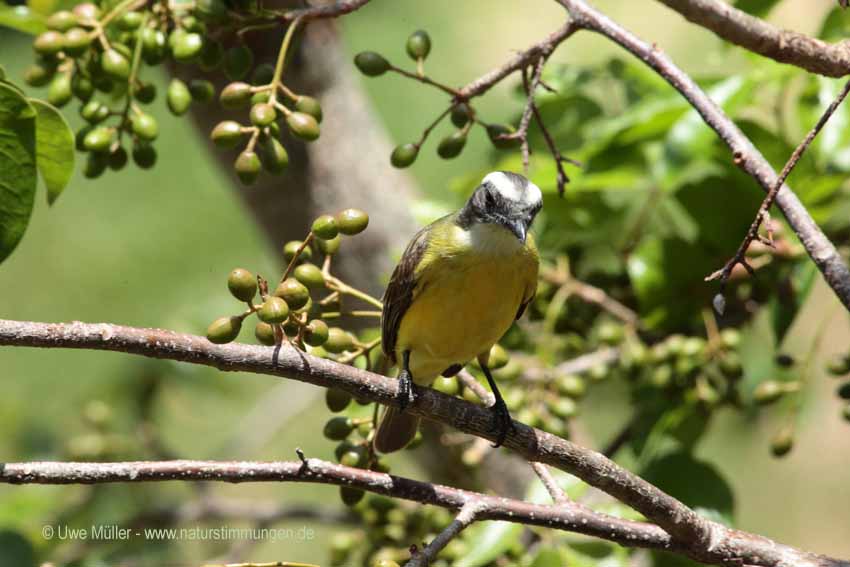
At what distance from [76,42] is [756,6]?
78.5 inches

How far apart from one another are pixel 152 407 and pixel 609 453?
7.44 ft

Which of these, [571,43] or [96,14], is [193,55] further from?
[571,43]

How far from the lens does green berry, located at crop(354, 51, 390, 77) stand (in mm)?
2895

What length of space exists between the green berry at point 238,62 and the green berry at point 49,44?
0.42 meters

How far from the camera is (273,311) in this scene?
2.11 m

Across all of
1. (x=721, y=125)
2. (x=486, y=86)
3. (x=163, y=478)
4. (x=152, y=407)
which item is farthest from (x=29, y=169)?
(x=152, y=407)

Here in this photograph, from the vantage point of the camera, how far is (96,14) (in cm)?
308

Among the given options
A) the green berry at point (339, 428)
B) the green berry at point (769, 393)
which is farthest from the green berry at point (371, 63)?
the green berry at point (769, 393)

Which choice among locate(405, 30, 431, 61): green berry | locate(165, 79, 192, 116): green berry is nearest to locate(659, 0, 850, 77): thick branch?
locate(405, 30, 431, 61): green berry

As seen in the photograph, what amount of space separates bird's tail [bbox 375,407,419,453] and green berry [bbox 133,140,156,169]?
95 centimetres

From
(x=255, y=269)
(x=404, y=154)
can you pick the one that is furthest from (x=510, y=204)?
(x=255, y=269)

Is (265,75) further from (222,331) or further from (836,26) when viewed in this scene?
(836,26)

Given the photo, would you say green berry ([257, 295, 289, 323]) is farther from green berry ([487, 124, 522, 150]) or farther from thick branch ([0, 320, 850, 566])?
green berry ([487, 124, 522, 150])

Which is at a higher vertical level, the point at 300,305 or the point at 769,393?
the point at 769,393
